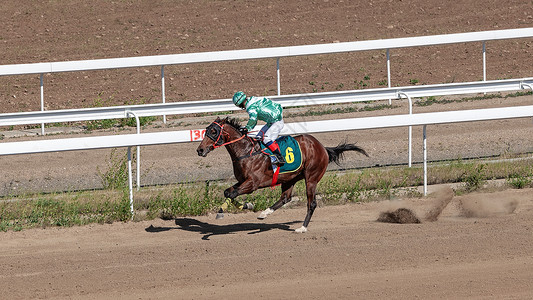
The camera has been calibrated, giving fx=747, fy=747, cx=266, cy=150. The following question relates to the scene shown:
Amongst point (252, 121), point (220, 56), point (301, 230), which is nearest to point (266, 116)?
point (252, 121)

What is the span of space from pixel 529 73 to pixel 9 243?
15.3 meters

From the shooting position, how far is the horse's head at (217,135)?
8844mm

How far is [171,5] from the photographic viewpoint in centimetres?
2527

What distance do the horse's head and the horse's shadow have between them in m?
1.11

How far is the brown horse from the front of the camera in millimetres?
8992

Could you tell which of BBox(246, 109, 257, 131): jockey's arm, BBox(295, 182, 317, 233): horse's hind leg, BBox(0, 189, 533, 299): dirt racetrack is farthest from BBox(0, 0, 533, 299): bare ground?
BBox(246, 109, 257, 131): jockey's arm

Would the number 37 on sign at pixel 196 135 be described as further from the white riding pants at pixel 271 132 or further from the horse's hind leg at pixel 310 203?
the horse's hind leg at pixel 310 203

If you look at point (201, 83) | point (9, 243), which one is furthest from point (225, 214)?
point (201, 83)

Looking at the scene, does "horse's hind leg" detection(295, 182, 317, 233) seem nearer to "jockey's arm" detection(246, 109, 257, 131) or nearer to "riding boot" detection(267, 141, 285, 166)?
"riding boot" detection(267, 141, 285, 166)

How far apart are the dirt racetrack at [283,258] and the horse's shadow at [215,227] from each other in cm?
1

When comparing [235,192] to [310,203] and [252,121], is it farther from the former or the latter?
[310,203]

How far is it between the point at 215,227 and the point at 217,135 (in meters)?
1.36

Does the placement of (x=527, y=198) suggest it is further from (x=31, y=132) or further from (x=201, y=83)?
(x=201, y=83)

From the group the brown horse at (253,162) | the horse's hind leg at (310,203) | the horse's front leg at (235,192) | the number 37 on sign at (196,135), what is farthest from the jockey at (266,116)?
the number 37 on sign at (196,135)
